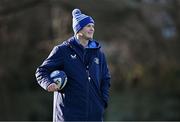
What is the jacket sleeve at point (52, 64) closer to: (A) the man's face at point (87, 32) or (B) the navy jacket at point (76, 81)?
(B) the navy jacket at point (76, 81)

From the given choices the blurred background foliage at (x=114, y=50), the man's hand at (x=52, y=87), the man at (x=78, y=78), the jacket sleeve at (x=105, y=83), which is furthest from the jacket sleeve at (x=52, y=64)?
the blurred background foliage at (x=114, y=50)

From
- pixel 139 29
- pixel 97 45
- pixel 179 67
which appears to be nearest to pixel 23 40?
pixel 139 29

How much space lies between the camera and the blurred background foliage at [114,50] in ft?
51.3

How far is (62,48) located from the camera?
544 cm

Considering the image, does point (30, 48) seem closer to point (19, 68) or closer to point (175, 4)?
point (19, 68)

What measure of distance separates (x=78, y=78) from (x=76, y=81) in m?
0.03

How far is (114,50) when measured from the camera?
16719 mm

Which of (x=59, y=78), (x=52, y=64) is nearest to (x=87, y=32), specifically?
(x=52, y=64)

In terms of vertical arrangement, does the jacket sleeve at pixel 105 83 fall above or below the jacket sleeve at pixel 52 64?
below

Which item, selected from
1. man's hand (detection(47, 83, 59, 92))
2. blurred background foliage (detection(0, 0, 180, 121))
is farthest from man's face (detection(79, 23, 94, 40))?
blurred background foliage (detection(0, 0, 180, 121))

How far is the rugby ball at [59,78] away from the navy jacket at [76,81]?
0.17 feet

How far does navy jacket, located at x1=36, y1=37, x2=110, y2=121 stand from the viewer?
5.37 m

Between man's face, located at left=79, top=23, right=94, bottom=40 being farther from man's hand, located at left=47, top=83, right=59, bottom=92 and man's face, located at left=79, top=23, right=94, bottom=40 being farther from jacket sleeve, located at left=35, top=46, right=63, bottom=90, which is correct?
man's hand, located at left=47, top=83, right=59, bottom=92

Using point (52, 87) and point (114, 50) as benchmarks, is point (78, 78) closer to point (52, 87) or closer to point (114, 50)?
point (52, 87)
